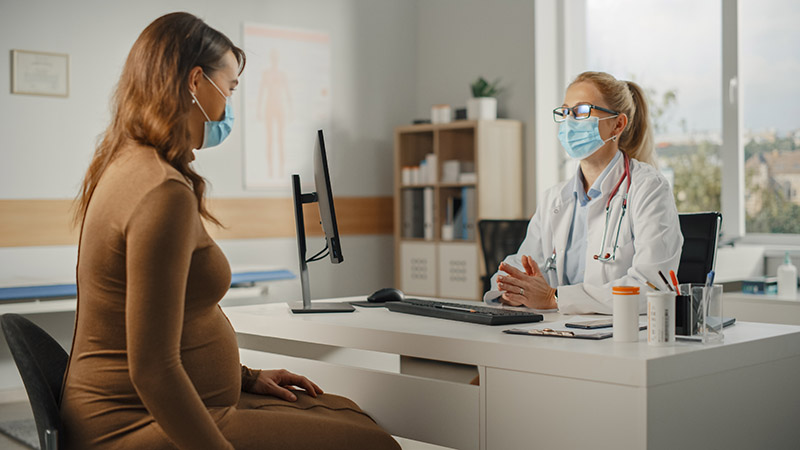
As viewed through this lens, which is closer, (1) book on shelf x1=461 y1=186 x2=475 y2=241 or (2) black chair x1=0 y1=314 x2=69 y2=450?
(2) black chair x1=0 y1=314 x2=69 y2=450

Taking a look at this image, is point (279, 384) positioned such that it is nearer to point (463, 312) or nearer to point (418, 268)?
point (463, 312)

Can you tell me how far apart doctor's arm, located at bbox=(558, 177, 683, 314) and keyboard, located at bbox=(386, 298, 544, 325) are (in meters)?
0.23

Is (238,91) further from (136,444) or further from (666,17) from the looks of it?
(136,444)

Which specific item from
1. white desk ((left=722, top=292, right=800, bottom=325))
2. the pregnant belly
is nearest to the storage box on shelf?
white desk ((left=722, top=292, right=800, bottom=325))

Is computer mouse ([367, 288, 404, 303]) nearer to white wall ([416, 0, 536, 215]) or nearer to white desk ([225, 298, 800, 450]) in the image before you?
white desk ([225, 298, 800, 450])

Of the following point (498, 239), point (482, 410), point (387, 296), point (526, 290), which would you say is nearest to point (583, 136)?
point (526, 290)

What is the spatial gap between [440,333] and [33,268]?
3433 mm

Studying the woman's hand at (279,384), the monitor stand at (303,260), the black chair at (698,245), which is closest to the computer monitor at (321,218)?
the monitor stand at (303,260)

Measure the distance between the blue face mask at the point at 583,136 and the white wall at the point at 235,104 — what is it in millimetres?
2244

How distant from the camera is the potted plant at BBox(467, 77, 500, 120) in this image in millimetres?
5402

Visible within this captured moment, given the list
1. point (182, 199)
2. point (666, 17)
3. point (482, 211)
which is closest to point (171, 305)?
point (182, 199)

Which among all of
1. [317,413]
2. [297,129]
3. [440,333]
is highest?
[297,129]

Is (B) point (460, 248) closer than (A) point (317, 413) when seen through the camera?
No

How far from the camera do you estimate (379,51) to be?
20.0 feet
